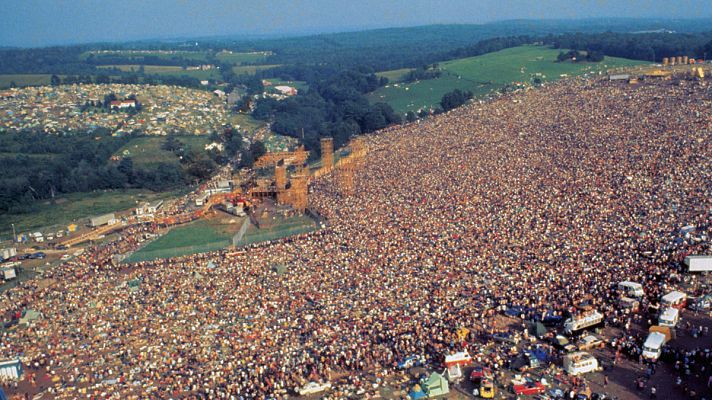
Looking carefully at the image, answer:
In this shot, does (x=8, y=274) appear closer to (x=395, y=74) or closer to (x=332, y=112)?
(x=332, y=112)

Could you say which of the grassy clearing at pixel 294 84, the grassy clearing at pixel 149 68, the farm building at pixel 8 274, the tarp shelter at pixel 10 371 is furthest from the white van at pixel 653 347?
the grassy clearing at pixel 149 68

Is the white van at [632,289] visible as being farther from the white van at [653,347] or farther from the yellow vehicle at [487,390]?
the yellow vehicle at [487,390]

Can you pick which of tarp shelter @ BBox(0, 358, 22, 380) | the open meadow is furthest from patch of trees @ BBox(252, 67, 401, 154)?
tarp shelter @ BBox(0, 358, 22, 380)

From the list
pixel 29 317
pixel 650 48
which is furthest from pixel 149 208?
pixel 650 48

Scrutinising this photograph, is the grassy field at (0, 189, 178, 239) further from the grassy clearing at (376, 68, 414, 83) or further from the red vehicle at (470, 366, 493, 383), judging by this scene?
the grassy clearing at (376, 68, 414, 83)

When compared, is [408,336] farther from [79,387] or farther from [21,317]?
[21,317]

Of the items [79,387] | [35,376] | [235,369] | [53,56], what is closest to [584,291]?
[235,369]
